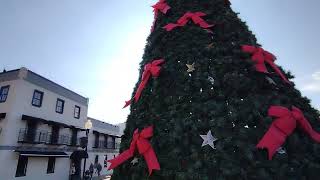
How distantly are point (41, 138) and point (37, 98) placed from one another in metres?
3.45

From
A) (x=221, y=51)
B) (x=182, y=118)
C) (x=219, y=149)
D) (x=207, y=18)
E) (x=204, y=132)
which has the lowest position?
(x=219, y=149)

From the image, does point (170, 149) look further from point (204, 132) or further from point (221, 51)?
point (221, 51)

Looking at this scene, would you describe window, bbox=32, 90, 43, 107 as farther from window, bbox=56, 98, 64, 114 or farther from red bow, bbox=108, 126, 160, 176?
red bow, bbox=108, 126, 160, 176

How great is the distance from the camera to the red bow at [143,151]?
100 inches

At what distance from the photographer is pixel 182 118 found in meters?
2.63

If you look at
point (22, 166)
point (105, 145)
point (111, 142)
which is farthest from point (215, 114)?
point (111, 142)

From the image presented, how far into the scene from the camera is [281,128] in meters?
2.26

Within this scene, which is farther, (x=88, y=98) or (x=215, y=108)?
(x=88, y=98)

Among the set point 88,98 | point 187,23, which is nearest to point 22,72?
point 88,98

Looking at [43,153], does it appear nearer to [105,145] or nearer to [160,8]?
[105,145]

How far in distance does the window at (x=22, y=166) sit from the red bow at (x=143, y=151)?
19.3 meters

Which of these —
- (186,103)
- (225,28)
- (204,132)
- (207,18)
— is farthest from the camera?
(207,18)

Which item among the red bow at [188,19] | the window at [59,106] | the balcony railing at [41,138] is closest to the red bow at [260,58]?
the red bow at [188,19]

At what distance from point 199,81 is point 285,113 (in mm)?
940
